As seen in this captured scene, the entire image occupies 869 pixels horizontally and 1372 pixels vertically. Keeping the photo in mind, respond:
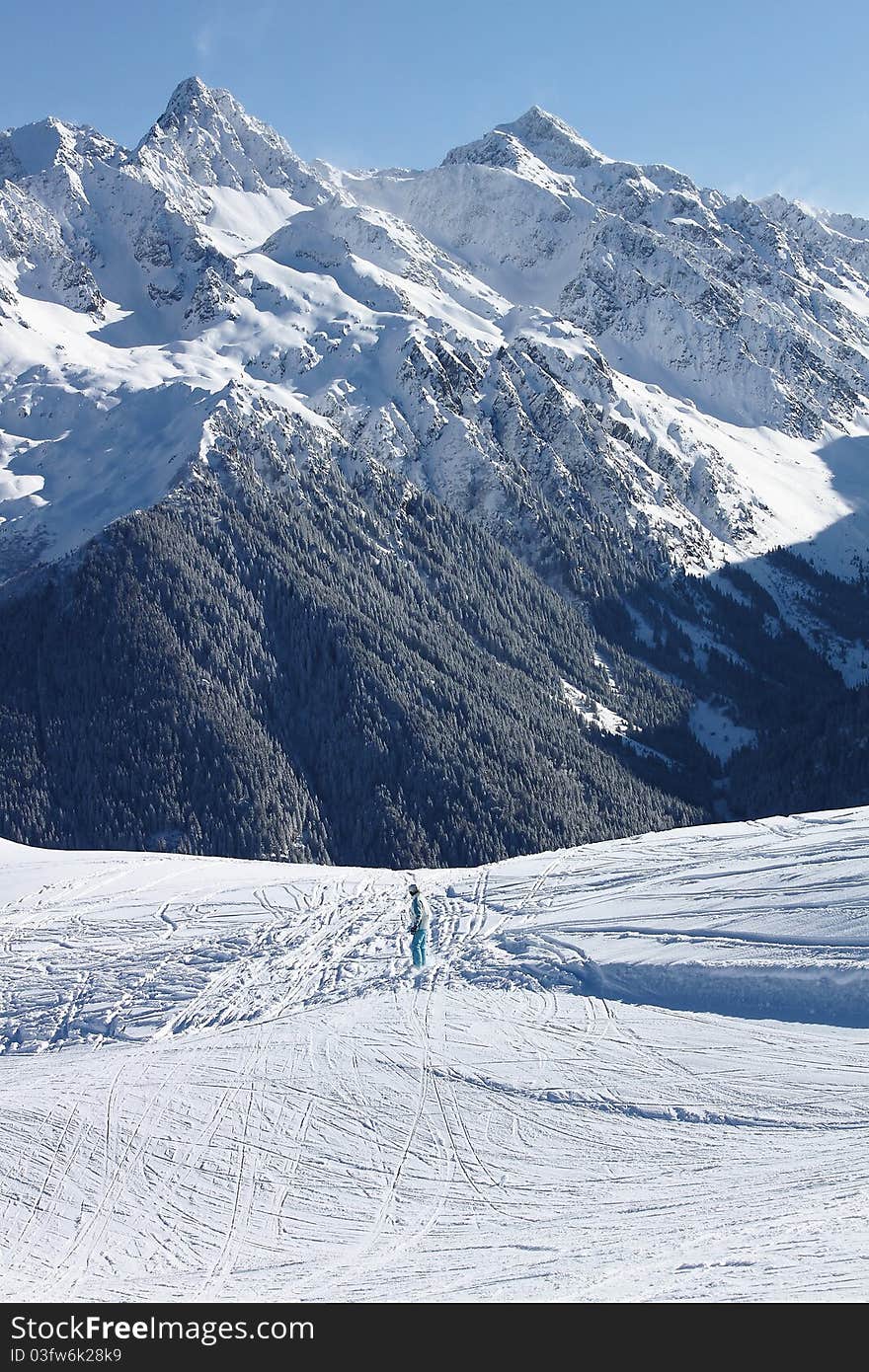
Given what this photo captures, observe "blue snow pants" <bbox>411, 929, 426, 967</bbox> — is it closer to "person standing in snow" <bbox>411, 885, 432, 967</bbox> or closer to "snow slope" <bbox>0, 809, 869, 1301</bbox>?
"person standing in snow" <bbox>411, 885, 432, 967</bbox>

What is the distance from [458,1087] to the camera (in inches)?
1090

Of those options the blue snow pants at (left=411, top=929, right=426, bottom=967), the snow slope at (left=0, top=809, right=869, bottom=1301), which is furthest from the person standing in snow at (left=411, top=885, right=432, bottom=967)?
the snow slope at (left=0, top=809, right=869, bottom=1301)

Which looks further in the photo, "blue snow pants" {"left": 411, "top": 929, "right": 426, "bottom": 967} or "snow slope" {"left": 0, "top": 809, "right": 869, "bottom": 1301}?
"blue snow pants" {"left": 411, "top": 929, "right": 426, "bottom": 967}

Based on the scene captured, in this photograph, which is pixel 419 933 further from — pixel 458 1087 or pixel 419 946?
pixel 458 1087

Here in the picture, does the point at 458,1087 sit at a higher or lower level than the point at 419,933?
lower

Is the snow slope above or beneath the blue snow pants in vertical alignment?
beneath

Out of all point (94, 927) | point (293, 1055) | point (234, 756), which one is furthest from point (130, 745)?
point (293, 1055)

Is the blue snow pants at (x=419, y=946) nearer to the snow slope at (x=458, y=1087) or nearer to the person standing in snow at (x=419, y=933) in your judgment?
the person standing in snow at (x=419, y=933)

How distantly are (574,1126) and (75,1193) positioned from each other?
1112 centimetres

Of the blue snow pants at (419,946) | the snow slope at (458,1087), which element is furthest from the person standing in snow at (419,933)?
the snow slope at (458,1087)

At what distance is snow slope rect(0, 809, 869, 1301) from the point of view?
66.7ft

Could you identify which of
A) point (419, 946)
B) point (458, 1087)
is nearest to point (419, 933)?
point (419, 946)

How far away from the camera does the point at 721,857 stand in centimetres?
4334
